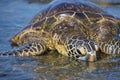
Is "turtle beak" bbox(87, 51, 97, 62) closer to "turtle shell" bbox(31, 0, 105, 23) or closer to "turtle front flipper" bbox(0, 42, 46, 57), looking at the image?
"turtle front flipper" bbox(0, 42, 46, 57)

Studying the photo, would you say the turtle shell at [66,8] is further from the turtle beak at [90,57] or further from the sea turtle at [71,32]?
the turtle beak at [90,57]

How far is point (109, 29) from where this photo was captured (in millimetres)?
6695

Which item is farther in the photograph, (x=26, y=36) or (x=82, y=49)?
(x=26, y=36)

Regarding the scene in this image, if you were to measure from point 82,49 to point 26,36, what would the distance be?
1.78 m

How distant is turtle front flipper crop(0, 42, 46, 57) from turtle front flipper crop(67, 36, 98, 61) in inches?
25.0

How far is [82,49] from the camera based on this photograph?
5.52 metres

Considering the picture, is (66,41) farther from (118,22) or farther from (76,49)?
(118,22)

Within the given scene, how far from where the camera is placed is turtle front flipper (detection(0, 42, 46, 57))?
237 inches

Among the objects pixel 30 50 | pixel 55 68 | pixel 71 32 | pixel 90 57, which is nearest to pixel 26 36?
pixel 30 50

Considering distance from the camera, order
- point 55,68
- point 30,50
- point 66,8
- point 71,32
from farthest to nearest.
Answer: point 66,8 → point 71,32 → point 30,50 → point 55,68

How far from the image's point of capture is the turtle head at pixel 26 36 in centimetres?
675

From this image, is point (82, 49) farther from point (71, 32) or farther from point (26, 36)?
point (26, 36)

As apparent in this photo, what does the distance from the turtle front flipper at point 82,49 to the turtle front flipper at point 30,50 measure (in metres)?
0.63

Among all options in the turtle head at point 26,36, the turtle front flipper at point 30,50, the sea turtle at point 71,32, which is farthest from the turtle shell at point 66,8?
the turtle front flipper at point 30,50
